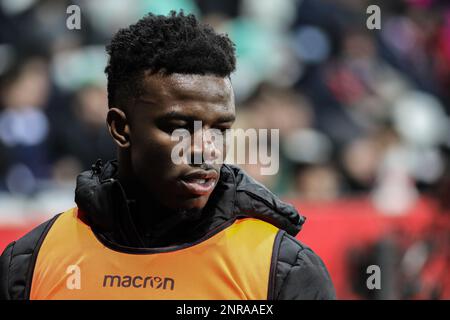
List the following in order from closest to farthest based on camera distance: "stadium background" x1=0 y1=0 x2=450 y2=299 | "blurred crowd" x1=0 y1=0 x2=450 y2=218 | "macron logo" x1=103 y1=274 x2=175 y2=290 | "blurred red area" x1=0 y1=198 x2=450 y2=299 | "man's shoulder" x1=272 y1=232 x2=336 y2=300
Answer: "man's shoulder" x1=272 y1=232 x2=336 y2=300, "macron logo" x1=103 y1=274 x2=175 y2=290, "blurred red area" x1=0 y1=198 x2=450 y2=299, "stadium background" x1=0 y1=0 x2=450 y2=299, "blurred crowd" x1=0 y1=0 x2=450 y2=218

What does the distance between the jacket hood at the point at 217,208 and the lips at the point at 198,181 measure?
14 cm

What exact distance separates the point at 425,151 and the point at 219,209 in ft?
17.8

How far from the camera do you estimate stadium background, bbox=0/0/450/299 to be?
6.21m

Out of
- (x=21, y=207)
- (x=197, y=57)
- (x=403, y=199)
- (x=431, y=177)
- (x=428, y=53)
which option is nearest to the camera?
(x=197, y=57)

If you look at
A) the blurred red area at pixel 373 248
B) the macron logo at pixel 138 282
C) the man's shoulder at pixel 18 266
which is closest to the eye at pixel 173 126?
the macron logo at pixel 138 282

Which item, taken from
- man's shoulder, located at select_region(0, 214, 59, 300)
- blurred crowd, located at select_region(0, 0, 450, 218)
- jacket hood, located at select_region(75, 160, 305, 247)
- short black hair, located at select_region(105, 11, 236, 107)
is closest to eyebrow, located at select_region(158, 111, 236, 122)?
short black hair, located at select_region(105, 11, 236, 107)

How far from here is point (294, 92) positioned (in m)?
7.84

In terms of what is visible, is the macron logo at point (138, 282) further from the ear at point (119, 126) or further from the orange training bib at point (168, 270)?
the ear at point (119, 126)

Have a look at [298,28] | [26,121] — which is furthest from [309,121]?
[26,121]

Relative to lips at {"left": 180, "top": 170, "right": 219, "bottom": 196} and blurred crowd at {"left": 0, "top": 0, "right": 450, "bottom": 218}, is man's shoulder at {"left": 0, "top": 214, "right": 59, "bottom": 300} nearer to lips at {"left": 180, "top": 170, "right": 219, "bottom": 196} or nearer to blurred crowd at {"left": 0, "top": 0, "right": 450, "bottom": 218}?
lips at {"left": 180, "top": 170, "right": 219, "bottom": 196}

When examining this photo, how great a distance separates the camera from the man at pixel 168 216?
2676 mm

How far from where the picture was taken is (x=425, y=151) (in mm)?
7988
